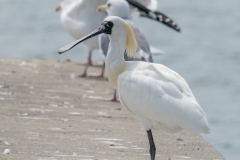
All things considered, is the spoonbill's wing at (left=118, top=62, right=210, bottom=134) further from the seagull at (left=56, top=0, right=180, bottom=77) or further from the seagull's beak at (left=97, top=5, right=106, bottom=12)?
the seagull at (left=56, top=0, right=180, bottom=77)

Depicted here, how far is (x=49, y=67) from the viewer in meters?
11.7

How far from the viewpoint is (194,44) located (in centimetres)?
2197

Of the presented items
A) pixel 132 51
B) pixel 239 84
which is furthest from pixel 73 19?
pixel 239 84

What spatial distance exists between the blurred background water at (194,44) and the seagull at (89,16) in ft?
9.32

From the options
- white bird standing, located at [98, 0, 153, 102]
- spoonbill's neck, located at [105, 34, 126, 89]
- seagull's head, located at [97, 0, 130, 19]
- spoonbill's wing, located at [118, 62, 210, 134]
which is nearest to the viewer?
spoonbill's wing, located at [118, 62, 210, 134]

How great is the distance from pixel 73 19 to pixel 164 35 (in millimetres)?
11733

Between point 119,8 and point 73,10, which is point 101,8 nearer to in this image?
point 119,8

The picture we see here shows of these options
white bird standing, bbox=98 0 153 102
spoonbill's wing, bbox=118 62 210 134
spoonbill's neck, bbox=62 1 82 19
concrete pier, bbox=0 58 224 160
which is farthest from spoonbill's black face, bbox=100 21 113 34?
spoonbill's neck, bbox=62 1 82 19

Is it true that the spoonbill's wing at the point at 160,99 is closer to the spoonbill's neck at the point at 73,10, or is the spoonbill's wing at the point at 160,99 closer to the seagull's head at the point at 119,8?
the seagull's head at the point at 119,8

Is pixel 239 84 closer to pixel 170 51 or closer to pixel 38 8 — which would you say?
pixel 170 51

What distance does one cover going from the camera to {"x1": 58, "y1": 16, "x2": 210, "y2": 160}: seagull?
6105mm

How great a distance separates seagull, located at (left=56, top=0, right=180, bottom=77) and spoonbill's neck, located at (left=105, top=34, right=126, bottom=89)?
4.65m

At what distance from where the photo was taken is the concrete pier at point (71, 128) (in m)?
6.84

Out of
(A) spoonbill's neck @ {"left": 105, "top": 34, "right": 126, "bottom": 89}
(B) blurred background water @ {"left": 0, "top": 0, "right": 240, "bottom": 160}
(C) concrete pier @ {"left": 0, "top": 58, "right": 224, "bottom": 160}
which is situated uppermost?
(A) spoonbill's neck @ {"left": 105, "top": 34, "right": 126, "bottom": 89}
